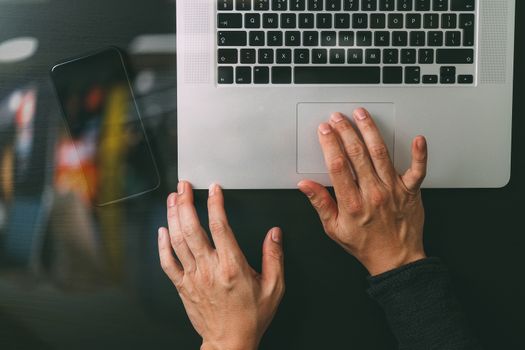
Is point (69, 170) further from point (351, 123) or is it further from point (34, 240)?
point (351, 123)

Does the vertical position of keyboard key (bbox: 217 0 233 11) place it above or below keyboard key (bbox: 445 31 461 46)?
above

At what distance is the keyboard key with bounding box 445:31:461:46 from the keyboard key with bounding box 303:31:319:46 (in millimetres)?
204

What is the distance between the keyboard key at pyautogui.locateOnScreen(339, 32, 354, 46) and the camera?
0.73 metres

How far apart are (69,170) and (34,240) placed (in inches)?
5.2

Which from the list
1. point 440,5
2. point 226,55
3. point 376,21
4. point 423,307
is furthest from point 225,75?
point 423,307

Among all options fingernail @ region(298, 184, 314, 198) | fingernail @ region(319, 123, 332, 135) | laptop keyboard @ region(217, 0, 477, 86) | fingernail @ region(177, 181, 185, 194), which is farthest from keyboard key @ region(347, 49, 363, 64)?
fingernail @ region(177, 181, 185, 194)

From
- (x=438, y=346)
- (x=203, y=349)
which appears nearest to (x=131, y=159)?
(x=203, y=349)

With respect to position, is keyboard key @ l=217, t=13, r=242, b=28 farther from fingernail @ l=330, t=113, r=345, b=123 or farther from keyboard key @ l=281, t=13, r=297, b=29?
fingernail @ l=330, t=113, r=345, b=123

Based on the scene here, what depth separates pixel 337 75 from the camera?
733mm

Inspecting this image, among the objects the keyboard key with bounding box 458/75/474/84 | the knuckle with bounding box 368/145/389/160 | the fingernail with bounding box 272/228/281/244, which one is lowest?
the fingernail with bounding box 272/228/281/244

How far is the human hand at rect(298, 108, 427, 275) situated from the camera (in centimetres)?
72

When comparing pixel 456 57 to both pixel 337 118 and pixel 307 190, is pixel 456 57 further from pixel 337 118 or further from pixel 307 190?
pixel 307 190

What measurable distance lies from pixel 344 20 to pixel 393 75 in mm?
115

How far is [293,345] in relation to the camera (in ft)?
2.58
